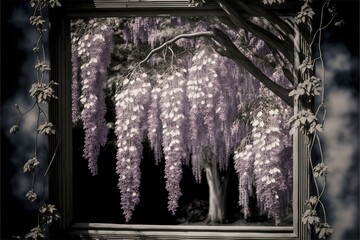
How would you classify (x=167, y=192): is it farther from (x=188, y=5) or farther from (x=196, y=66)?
(x=188, y=5)

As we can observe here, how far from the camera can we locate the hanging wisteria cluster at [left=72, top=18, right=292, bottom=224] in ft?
Answer: 10.1

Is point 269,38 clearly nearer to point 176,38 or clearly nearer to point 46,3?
point 176,38

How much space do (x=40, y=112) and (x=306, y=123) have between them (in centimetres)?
161

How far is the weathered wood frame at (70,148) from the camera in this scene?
9.99ft

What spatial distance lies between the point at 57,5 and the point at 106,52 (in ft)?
1.32

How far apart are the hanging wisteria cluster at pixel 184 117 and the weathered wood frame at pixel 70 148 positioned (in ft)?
0.22

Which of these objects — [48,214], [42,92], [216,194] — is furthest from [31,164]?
[216,194]

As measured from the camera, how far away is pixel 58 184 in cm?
313

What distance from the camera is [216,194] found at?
309cm

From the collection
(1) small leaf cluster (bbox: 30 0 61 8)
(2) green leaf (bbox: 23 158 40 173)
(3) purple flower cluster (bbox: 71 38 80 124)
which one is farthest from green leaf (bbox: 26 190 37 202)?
(1) small leaf cluster (bbox: 30 0 61 8)

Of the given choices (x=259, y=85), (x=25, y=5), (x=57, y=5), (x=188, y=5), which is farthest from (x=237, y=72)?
(x=25, y=5)

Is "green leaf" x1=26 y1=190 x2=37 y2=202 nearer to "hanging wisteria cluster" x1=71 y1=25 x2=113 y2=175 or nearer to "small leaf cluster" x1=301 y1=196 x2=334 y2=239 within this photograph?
"hanging wisteria cluster" x1=71 y1=25 x2=113 y2=175

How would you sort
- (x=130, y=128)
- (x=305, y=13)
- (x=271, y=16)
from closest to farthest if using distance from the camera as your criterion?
(x=305, y=13)
(x=271, y=16)
(x=130, y=128)

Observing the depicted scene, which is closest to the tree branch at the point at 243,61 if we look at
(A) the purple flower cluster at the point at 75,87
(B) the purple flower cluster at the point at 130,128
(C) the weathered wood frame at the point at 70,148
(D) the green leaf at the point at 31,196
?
(C) the weathered wood frame at the point at 70,148
